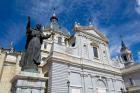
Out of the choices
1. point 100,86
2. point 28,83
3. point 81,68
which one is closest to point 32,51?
point 28,83

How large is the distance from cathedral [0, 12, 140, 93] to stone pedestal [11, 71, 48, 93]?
9.56 metres

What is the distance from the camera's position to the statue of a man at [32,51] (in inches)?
270

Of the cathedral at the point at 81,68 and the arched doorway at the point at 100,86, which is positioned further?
the arched doorway at the point at 100,86

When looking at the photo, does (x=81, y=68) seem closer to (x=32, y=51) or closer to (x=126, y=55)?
(x=32, y=51)

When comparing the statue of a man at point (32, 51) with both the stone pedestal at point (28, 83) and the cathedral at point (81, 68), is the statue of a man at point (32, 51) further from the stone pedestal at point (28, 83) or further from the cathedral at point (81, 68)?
the cathedral at point (81, 68)

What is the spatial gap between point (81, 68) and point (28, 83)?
14.9 metres

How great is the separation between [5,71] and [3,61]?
1509 millimetres

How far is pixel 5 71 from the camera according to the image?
22016 mm

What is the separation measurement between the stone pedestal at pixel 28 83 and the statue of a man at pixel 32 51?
18.0 inches

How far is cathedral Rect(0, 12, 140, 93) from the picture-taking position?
726 inches

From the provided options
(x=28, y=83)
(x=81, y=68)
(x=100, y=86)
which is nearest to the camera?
(x=28, y=83)

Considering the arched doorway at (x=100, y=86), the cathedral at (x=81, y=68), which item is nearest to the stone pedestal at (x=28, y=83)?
the cathedral at (x=81, y=68)

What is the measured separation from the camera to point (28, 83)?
620 centimetres

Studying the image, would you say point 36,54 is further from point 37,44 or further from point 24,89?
point 24,89
